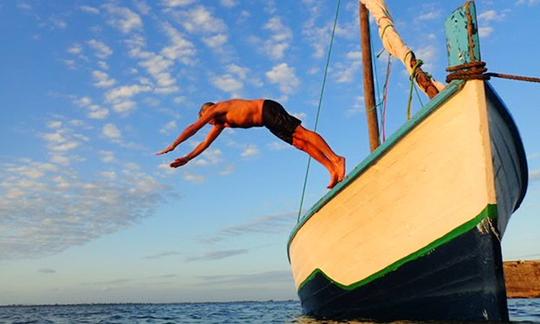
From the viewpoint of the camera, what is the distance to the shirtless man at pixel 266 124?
304 inches

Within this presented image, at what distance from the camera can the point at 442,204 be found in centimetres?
573

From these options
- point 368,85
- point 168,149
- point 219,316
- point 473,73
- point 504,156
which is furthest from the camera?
point 219,316

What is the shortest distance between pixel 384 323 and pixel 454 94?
2.93 m

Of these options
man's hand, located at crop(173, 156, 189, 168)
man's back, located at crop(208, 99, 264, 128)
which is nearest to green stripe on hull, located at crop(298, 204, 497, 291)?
man's back, located at crop(208, 99, 264, 128)

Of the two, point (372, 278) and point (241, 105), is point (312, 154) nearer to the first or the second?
point (241, 105)

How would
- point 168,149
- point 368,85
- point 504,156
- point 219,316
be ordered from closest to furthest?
point 504,156
point 168,149
point 368,85
point 219,316

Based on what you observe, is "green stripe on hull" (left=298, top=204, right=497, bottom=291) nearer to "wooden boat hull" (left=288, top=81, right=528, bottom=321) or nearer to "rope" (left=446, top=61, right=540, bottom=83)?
"wooden boat hull" (left=288, top=81, right=528, bottom=321)

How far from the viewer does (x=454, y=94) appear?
5.52m

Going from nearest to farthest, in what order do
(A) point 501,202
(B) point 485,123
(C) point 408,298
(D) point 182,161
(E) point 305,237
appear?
1. (B) point 485,123
2. (A) point 501,202
3. (C) point 408,298
4. (D) point 182,161
5. (E) point 305,237

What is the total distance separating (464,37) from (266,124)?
3.27m

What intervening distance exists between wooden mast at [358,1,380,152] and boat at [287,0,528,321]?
178 inches

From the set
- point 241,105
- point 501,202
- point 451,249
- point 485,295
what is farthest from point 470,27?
point 241,105

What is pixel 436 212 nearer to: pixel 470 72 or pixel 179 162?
pixel 470 72

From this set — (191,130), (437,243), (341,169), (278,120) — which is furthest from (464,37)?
(191,130)
